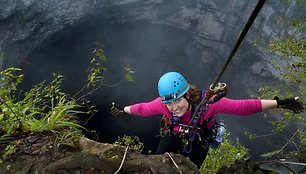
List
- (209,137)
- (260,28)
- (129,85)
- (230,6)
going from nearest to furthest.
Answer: (209,137) < (260,28) < (230,6) < (129,85)

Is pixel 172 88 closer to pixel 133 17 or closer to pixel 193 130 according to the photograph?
pixel 193 130

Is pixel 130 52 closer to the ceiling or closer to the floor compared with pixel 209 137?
closer to the floor

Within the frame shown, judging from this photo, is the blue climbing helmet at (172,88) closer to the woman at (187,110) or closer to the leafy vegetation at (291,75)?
the woman at (187,110)

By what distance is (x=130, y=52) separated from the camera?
86.0 feet

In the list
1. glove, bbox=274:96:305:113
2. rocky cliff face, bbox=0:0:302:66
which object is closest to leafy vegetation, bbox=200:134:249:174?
glove, bbox=274:96:305:113

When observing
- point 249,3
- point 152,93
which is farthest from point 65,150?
point 152,93

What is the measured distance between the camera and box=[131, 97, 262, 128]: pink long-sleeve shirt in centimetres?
395

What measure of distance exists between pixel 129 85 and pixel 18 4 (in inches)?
435

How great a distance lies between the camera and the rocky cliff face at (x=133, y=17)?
18016 mm

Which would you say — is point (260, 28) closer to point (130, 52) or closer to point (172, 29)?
point (172, 29)

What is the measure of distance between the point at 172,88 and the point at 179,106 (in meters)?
0.30

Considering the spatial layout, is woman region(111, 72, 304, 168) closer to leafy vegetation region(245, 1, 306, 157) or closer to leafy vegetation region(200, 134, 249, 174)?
leafy vegetation region(245, 1, 306, 157)

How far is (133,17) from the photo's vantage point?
24.3 meters

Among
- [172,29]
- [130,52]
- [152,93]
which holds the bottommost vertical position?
[152,93]
